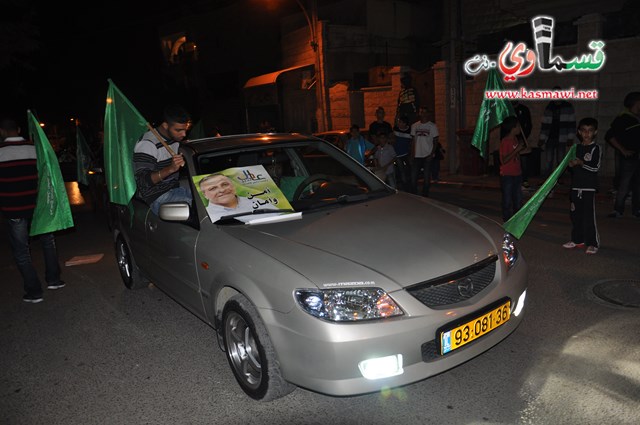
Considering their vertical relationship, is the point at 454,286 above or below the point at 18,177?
below

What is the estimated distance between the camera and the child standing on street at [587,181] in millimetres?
6320

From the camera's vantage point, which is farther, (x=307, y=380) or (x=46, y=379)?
(x=46, y=379)

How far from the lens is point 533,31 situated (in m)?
14.0

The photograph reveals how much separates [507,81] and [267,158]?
10856 mm

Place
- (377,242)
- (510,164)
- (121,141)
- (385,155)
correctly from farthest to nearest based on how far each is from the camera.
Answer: (385,155)
(510,164)
(121,141)
(377,242)

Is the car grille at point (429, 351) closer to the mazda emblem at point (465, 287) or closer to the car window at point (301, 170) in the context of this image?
the mazda emblem at point (465, 287)

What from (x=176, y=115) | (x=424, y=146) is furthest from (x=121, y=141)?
(x=424, y=146)

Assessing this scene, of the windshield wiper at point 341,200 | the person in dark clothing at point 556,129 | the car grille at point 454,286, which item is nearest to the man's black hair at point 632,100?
the person in dark clothing at point 556,129

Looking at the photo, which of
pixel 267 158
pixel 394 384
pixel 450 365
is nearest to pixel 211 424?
pixel 394 384

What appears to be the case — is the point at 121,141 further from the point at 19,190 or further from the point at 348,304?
the point at 348,304

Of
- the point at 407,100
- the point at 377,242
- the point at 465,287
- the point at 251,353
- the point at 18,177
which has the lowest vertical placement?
the point at 251,353

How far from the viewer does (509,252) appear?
389cm

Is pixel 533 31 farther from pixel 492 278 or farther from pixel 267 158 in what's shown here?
pixel 492 278

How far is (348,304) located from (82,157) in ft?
34.7
